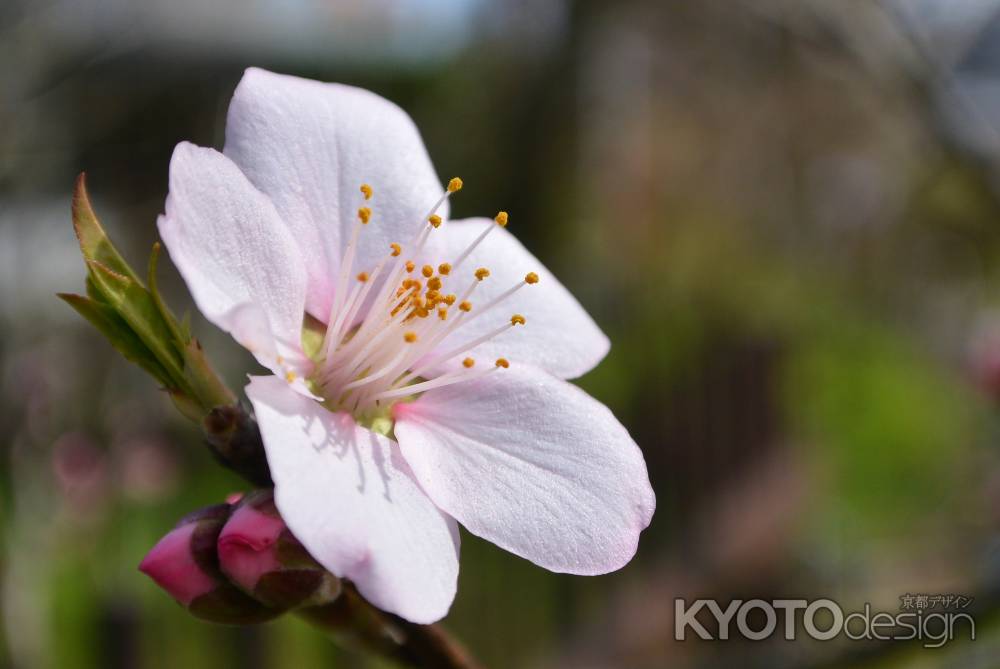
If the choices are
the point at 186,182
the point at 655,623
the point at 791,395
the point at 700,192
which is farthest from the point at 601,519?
the point at 700,192

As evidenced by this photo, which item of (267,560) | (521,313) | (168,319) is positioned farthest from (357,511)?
(521,313)

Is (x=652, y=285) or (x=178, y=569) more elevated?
(x=178, y=569)

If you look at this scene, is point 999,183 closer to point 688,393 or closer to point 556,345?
point 556,345
